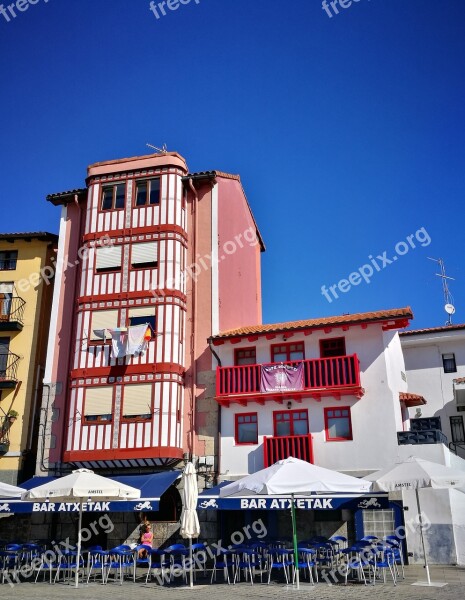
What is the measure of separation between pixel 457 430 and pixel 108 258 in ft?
62.1

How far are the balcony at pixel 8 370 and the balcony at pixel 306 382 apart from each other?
9.30m

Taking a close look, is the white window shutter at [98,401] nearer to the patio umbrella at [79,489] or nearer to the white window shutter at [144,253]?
the white window shutter at [144,253]

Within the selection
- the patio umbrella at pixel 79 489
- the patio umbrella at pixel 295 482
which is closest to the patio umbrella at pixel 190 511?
the patio umbrella at pixel 295 482

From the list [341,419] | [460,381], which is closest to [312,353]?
[341,419]

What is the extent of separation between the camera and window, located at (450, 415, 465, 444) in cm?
2978

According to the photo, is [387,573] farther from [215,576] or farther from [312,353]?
[312,353]

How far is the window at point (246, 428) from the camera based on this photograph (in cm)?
2362

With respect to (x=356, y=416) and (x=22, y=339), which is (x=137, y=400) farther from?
(x=356, y=416)

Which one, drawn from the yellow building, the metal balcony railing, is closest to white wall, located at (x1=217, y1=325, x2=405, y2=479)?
the yellow building

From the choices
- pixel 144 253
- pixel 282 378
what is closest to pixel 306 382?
pixel 282 378

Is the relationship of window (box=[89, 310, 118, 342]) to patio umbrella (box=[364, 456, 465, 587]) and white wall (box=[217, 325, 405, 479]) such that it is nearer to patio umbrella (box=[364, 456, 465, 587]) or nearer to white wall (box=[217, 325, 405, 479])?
white wall (box=[217, 325, 405, 479])

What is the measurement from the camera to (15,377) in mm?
26703

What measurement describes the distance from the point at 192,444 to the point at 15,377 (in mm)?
→ 8775

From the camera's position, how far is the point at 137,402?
23953 millimetres
